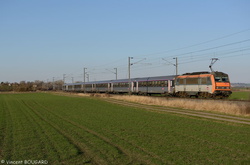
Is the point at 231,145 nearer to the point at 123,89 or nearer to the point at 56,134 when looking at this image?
the point at 56,134

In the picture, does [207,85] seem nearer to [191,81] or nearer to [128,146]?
[191,81]

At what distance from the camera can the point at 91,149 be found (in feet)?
29.7

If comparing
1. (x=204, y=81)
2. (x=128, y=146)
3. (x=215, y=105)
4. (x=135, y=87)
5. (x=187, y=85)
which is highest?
(x=204, y=81)

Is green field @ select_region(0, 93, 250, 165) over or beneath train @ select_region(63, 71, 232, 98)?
beneath

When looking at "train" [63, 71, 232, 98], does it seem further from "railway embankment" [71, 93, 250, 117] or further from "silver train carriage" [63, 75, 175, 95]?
"railway embankment" [71, 93, 250, 117]

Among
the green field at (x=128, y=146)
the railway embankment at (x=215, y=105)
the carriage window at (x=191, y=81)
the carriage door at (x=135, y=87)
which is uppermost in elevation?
the carriage window at (x=191, y=81)

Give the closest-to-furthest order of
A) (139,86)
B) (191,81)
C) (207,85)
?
(207,85) → (191,81) → (139,86)

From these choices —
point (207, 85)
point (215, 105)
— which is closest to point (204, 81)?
point (207, 85)

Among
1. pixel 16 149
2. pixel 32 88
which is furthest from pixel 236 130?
pixel 32 88

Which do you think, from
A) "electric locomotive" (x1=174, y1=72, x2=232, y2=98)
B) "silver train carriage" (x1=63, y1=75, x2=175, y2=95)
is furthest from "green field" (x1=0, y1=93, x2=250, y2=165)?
"silver train carriage" (x1=63, y1=75, x2=175, y2=95)

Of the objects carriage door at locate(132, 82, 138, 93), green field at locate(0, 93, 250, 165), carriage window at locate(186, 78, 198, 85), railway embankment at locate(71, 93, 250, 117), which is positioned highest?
carriage window at locate(186, 78, 198, 85)

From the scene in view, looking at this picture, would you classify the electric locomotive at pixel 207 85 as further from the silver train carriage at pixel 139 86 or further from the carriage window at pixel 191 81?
the silver train carriage at pixel 139 86

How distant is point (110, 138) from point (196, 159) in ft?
13.8

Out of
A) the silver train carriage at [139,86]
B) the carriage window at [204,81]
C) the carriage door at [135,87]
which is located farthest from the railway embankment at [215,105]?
the carriage door at [135,87]
